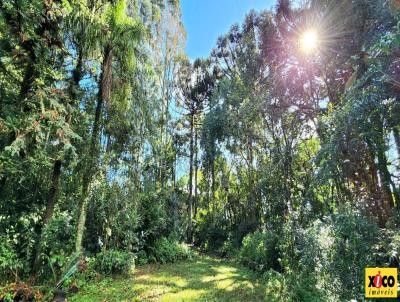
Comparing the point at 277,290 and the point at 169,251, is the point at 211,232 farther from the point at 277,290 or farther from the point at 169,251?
the point at 277,290

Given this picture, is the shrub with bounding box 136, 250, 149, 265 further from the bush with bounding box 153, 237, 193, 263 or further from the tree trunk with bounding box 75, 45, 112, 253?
the tree trunk with bounding box 75, 45, 112, 253

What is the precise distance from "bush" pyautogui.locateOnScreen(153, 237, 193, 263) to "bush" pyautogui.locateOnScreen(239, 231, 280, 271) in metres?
2.54

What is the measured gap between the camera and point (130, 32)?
7.05m

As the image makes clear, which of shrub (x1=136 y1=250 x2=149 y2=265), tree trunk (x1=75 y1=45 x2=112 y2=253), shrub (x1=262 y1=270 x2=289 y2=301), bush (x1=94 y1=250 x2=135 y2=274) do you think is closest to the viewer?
shrub (x1=262 y1=270 x2=289 y2=301)

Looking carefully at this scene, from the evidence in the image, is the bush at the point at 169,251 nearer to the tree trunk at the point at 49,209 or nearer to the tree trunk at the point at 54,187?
the tree trunk at the point at 54,187

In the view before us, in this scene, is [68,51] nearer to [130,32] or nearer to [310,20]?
[130,32]

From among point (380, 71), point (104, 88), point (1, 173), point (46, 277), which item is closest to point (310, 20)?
point (380, 71)

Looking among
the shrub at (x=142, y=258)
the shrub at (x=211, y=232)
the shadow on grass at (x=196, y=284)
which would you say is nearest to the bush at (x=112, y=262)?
the shadow on grass at (x=196, y=284)

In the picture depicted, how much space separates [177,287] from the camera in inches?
277
